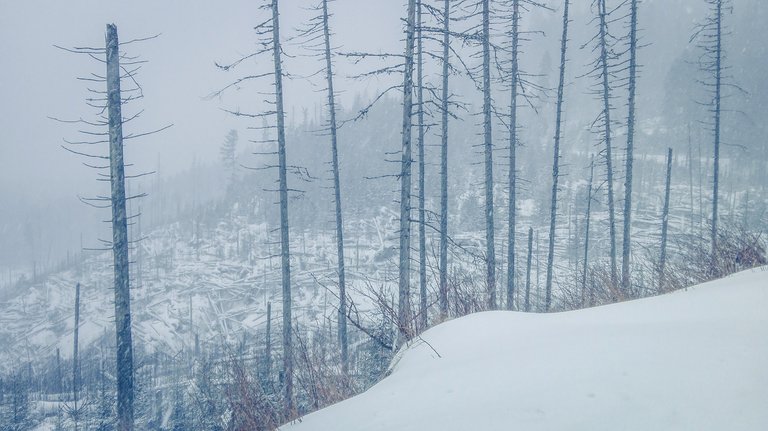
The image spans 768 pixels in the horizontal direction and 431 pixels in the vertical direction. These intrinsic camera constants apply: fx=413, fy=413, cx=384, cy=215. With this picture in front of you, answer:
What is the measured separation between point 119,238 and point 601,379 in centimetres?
949

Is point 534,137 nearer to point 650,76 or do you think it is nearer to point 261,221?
point 650,76

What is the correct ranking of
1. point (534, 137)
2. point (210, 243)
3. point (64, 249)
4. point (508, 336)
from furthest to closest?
1. point (64, 249)
2. point (534, 137)
3. point (210, 243)
4. point (508, 336)

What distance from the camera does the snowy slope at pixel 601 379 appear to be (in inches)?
71.9

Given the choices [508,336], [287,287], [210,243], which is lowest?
[210,243]

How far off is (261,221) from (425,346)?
5467 centimetres

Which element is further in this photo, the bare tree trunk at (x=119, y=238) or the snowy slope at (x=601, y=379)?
the bare tree trunk at (x=119, y=238)

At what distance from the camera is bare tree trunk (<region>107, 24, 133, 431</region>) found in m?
8.62

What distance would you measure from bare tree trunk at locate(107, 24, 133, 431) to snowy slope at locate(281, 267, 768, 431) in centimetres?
710

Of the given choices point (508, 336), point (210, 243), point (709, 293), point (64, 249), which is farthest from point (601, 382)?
point (64, 249)

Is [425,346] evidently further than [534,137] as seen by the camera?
No

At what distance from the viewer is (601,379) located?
7.11 ft

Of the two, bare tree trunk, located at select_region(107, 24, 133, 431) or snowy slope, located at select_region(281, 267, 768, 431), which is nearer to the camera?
snowy slope, located at select_region(281, 267, 768, 431)

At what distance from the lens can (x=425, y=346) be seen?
429 cm

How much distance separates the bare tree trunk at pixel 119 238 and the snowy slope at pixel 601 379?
7.10 meters
